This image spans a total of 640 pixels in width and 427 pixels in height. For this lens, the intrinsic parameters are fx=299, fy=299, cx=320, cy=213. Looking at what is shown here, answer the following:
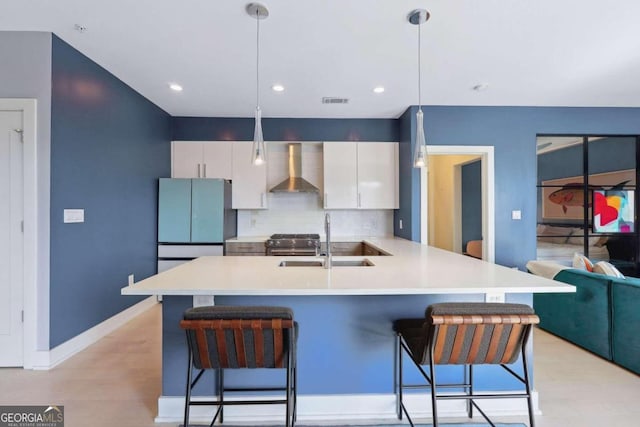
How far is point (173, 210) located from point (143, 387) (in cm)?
237

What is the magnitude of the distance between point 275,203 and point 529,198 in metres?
3.47

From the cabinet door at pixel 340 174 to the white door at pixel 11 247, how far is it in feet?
10.4

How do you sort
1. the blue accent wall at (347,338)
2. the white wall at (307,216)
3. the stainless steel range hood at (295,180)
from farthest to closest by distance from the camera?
the white wall at (307,216)
the stainless steel range hood at (295,180)
the blue accent wall at (347,338)

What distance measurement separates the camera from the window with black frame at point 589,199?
3980mm

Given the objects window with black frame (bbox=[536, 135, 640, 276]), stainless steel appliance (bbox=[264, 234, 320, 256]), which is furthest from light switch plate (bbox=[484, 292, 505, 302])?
window with black frame (bbox=[536, 135, 640, 276])

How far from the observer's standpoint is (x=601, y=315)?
8.27 feet

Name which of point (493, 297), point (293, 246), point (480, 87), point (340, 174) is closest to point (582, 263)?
point (493, 297)

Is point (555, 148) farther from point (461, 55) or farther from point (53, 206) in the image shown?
point (53, 206)

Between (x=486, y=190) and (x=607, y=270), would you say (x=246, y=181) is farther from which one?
(x=607, y=270)

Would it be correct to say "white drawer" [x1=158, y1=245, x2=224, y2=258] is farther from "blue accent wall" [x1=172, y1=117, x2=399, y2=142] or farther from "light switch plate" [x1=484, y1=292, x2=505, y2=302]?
"light switch plate" [x1=484, y1=292, x2=505, y2=302]

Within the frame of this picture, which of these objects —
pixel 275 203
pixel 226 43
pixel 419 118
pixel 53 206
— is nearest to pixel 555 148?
pixel 419 118

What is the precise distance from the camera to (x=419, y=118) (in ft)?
6.93

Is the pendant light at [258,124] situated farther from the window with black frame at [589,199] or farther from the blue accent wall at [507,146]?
the window with black frame at [589,199]

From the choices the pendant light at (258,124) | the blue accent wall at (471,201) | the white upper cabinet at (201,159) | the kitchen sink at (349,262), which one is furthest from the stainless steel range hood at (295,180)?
the blue accent wall at (471,201)
